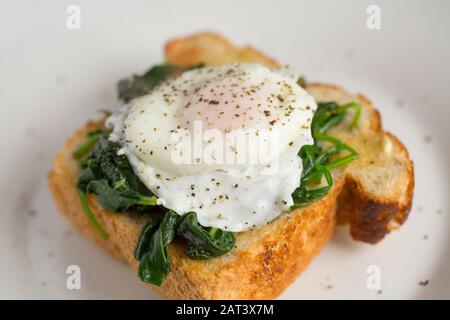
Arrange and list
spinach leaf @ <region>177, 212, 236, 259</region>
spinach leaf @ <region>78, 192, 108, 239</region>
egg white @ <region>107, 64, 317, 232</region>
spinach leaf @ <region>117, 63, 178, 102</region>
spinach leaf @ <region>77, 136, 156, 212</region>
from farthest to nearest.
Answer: spinach leaf @ <region>117, 63, 178, 102</region> → spinach leaf @ <region>78, 192, 108, 239</region> → spinach leaf @ <region>77, 136, 156, 212</region> → egg white @ <region>107, 64, 317, 232</region> → spinach leaf @ <region>177, 212, 236, 259</region>

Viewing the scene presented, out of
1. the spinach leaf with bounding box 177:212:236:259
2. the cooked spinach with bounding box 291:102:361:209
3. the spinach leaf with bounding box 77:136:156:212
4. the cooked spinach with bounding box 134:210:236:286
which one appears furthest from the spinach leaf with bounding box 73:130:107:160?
the cooked spinach with bounding box 291:102:361:209

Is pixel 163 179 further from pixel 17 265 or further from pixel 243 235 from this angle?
pixel 17 265

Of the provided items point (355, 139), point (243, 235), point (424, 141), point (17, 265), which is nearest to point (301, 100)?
point (355, 139)

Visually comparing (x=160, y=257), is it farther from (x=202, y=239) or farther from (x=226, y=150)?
(x=226, y=150)

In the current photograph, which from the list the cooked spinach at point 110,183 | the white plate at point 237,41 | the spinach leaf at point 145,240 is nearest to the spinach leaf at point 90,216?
the cooked spinach at point 110,183

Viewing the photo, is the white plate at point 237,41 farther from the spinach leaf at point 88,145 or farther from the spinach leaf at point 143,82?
the spinach leaf at point 143,82

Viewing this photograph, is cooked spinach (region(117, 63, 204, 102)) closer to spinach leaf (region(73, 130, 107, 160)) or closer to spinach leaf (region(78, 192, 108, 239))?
spinach leaf (region(73, 130, 107, 160))
